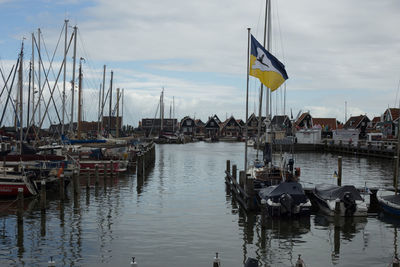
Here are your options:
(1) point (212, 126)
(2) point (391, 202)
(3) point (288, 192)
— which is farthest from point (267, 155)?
(1) point (212, 126)

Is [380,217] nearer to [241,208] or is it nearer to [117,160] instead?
[241,208]

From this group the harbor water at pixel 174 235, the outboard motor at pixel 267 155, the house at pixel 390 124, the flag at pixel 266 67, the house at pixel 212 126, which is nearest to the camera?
the harbor water at pixel 174 235

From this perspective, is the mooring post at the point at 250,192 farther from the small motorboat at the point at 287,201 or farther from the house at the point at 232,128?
the house at the point at 232,128

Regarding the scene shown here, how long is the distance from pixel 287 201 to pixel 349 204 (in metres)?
3.51

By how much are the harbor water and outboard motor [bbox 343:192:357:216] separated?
1.68 ft

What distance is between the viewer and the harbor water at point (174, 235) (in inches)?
700

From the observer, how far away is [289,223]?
23422 millimetres

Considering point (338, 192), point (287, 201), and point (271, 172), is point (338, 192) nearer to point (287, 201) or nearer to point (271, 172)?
point (287, 201)

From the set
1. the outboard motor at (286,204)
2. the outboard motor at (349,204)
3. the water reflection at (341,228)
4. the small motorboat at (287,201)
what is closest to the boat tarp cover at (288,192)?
the small motorboat at (287,201)

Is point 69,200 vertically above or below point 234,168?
below

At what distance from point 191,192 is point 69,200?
9.47m

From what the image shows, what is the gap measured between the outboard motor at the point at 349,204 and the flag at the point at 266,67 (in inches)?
289

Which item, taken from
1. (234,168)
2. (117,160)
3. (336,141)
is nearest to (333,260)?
(234,168)

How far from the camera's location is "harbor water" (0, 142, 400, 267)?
1778 cm
